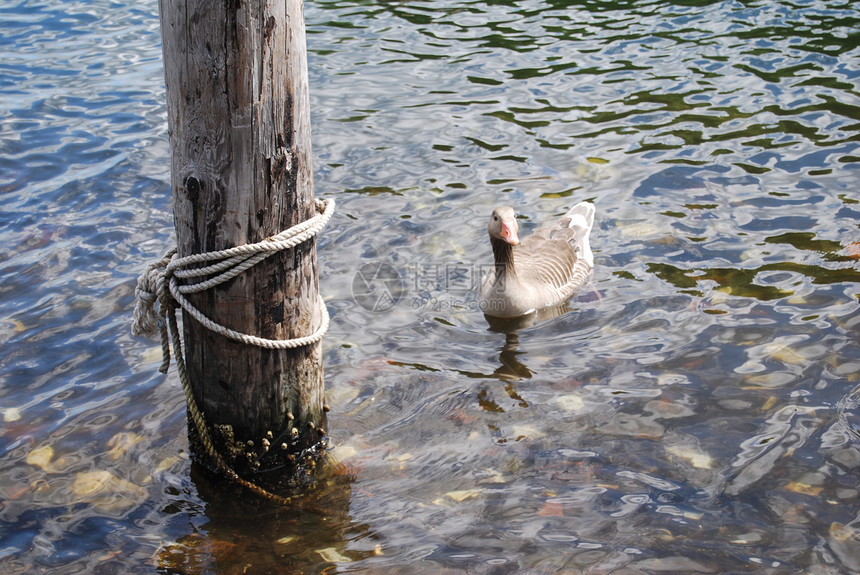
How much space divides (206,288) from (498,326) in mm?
3699

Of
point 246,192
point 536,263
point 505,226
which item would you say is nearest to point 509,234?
point 505,226

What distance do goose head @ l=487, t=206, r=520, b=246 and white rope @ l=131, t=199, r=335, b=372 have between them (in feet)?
9.35

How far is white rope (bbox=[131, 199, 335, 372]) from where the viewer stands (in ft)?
13.8

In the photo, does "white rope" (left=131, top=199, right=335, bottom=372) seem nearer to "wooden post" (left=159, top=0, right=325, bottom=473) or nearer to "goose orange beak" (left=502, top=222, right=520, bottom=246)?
"wooden post" (left=159, top=0, right=325, bottom=473)

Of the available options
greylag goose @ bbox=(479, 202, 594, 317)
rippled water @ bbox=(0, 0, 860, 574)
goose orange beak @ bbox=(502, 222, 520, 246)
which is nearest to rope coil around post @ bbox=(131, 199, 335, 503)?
rippled water @ bbox=(0, 0, 860, 574)

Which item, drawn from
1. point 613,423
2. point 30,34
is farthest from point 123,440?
point 30,34

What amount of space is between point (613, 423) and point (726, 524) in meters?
1.21

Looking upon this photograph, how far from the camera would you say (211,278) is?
169 inches

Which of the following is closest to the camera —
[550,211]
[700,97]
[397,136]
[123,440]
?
[123,440]

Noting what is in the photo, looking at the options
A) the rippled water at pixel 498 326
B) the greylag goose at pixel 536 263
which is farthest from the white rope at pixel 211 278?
the greylag goose at pixel 536 263

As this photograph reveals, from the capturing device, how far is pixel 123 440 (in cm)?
549

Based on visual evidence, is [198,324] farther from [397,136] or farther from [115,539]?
[397,136]

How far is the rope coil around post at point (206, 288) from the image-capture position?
4.20 m

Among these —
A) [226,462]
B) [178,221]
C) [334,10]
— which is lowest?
[226,462]
